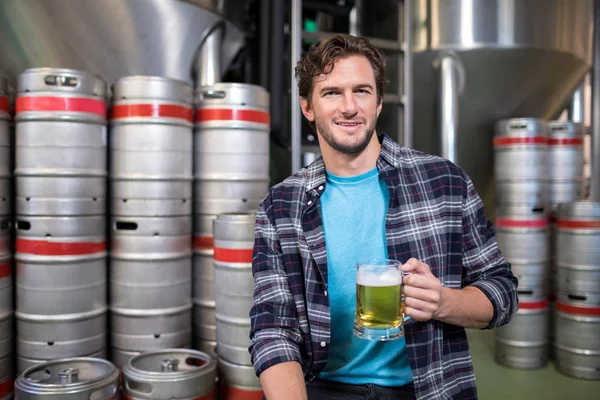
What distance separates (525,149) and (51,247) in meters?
2.93

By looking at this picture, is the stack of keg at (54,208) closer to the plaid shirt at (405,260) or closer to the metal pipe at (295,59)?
the metal pipe at (295,59)

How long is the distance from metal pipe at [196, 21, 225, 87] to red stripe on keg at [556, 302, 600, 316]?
8.78 feet

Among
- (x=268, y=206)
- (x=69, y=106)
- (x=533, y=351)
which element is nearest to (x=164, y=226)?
(x=69, y=106)

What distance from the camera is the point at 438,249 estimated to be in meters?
1.42

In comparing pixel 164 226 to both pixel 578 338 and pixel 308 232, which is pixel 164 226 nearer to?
pixel 308 232

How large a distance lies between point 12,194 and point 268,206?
65.5 inches

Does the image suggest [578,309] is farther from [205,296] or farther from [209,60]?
[209,60]

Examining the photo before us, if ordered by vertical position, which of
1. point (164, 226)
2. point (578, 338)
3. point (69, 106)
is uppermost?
point (69, 106)

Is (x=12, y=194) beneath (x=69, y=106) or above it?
beneath

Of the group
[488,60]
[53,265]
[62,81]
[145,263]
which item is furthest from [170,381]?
[488,60]

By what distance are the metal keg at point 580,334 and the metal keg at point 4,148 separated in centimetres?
329

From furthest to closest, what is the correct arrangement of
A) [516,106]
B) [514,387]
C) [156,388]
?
[516,106] → [514,387] → [156,388]

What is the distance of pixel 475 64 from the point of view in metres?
4.02

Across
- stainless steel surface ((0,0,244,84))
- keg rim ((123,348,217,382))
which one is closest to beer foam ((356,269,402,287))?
keg rim ((123,348,217,382))
